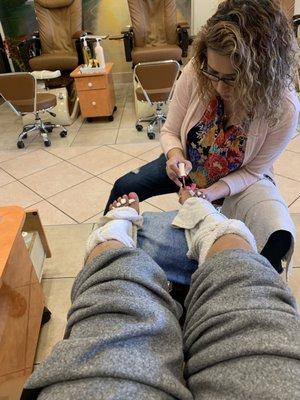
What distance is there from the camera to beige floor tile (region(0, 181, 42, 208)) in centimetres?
226

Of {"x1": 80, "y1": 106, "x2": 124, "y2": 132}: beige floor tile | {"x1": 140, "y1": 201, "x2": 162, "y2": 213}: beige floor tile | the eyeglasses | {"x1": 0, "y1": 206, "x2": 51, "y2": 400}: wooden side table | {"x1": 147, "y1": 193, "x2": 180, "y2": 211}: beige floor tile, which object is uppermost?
the eyeglasses

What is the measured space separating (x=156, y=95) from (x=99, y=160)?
2.73ft

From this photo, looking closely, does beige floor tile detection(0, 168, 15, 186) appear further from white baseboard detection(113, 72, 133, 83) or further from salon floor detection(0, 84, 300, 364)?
white baseboard detection(113, 72, 133, 83)

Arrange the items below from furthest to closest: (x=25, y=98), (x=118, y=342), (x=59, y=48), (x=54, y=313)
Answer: (x=59, y=48)
(x=25, y=98)
(x=54, y=313)
(x=118, y=342)

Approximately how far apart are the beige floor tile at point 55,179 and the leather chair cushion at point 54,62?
5.03 ft

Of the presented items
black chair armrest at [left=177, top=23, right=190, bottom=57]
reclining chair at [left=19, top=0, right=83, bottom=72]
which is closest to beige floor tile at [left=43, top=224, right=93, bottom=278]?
reclining chair at [left=19, top=0, right=83, bottom=72]

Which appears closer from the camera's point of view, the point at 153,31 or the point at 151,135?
the point at 151,135

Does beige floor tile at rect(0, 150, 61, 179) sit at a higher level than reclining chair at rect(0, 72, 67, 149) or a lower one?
lower

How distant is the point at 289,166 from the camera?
245 centimetres

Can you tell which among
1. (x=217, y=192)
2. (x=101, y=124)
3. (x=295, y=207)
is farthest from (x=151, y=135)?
(x=217, y=192)

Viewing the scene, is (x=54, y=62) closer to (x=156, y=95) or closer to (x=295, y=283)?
(x=156, y=95)

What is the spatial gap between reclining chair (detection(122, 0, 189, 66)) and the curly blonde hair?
9.26 feet

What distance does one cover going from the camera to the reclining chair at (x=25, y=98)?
8.89 feet

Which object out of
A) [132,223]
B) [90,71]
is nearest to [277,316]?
[132,223]
